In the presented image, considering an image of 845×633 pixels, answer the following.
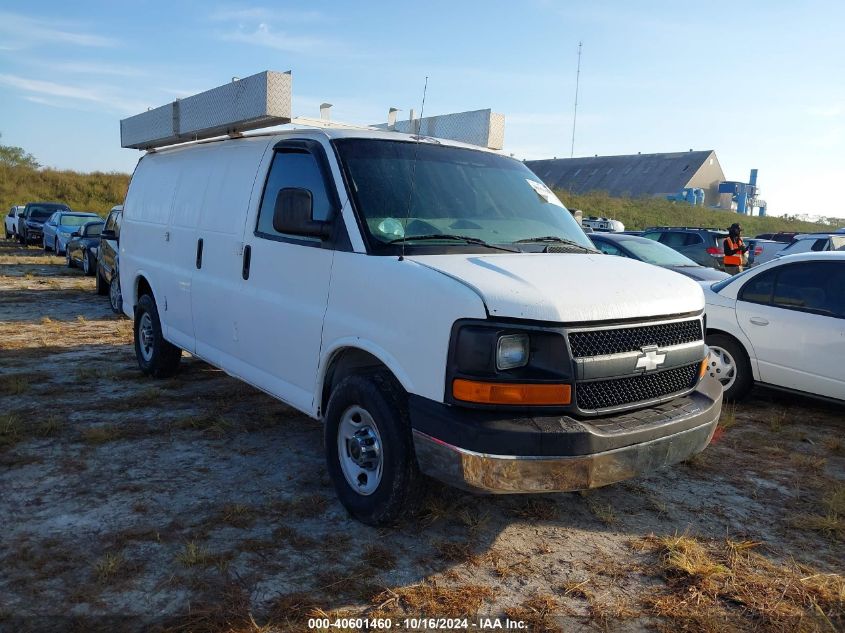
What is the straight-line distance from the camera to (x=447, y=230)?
157 inches

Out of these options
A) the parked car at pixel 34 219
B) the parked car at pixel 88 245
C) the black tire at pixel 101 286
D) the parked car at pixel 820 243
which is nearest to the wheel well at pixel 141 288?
the black tire at pixel 101 286

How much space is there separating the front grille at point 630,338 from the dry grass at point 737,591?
110 cm

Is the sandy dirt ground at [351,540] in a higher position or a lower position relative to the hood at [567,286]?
lower

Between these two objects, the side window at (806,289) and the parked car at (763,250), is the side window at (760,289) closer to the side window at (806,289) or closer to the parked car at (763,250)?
the side window at (806,289)

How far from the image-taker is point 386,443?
11.4ft

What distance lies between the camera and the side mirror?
3.87 metres

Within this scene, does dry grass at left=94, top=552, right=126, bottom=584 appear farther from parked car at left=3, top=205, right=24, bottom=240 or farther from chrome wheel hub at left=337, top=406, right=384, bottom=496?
parked car at left=3, top=205, right=24, bottom=240

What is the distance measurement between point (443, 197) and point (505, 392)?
1568mm

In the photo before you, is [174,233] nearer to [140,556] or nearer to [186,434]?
[186,434]

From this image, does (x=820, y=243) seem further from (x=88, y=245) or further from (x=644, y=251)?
(x=88, y=245)

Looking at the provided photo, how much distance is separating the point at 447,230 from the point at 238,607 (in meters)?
2.23

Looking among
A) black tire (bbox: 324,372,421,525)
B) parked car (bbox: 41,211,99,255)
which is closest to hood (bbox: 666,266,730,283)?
black tire (bbox: 324,372,421,525)

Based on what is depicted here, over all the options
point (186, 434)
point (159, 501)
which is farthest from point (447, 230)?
point (186, 434)

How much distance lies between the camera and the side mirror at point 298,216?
387 centimetres
